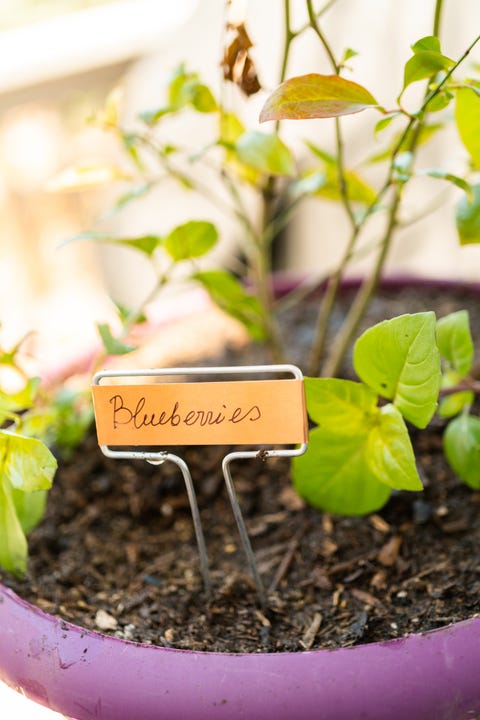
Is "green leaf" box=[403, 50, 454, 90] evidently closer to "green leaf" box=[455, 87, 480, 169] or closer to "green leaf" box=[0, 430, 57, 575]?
"green leaf" box=[455, 87, 480, 169]

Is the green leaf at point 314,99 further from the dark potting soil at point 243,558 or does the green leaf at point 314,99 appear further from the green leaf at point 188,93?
the dark potting soil at point 243,558

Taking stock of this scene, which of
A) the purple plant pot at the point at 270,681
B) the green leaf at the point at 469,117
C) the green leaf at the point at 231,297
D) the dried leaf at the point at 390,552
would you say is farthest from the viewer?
the green leaf at the point at 231,297

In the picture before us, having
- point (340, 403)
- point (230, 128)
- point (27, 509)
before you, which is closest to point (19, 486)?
point (27, 509)

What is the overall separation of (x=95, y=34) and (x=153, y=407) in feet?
5.54

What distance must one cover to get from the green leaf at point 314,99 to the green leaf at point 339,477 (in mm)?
251

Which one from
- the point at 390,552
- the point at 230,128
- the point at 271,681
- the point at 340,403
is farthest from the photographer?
the point at 230,128

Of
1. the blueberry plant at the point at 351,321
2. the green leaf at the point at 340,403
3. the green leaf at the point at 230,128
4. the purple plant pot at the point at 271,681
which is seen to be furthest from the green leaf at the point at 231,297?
the purple plant pot at the point at 271,681

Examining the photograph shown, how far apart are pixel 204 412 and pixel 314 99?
23 cm

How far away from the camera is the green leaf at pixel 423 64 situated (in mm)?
512

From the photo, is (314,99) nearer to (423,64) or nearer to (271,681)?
(423,64)

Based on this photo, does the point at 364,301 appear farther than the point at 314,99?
Yes

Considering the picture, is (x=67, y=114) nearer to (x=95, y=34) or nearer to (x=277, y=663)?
(x=95, y=34)

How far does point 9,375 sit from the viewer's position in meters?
1.34

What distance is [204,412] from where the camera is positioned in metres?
0.53
